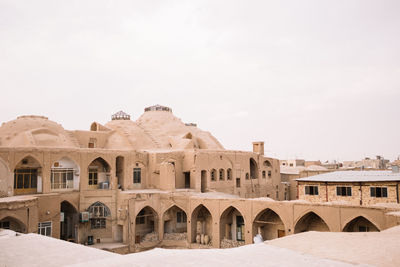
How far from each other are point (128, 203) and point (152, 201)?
212 centimetres

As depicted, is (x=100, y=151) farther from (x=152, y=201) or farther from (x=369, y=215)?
(x=369, y=215)

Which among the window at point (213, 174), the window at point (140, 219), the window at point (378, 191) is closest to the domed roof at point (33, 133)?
the window at point (140, 219)

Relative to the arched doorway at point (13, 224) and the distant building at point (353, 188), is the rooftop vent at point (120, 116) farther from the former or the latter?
the distant building at point (353, 188)

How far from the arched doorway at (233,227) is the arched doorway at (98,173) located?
1203 cm

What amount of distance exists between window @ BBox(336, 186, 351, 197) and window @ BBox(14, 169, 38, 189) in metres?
25.2

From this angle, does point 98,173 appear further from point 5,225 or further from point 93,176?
point 5,225

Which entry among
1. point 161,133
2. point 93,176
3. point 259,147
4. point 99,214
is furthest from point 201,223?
point 259,147

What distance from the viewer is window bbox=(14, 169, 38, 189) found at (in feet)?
92.4

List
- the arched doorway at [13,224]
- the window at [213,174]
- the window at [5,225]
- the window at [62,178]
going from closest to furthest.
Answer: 1. the arched doorway at [13,224]
2. the window at [5,225]
3. the window at [62,178]
4. the window at [213,174]

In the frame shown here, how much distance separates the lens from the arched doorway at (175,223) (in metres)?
29.9

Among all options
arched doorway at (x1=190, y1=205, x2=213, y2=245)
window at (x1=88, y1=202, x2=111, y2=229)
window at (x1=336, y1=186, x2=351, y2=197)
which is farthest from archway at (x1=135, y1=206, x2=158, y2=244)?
window at (x1=336, y1=186, x2=351, y2=197)

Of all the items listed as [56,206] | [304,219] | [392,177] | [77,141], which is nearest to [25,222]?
[56,206]

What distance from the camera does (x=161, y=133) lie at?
143 ft

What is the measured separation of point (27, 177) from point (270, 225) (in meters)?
20.7
